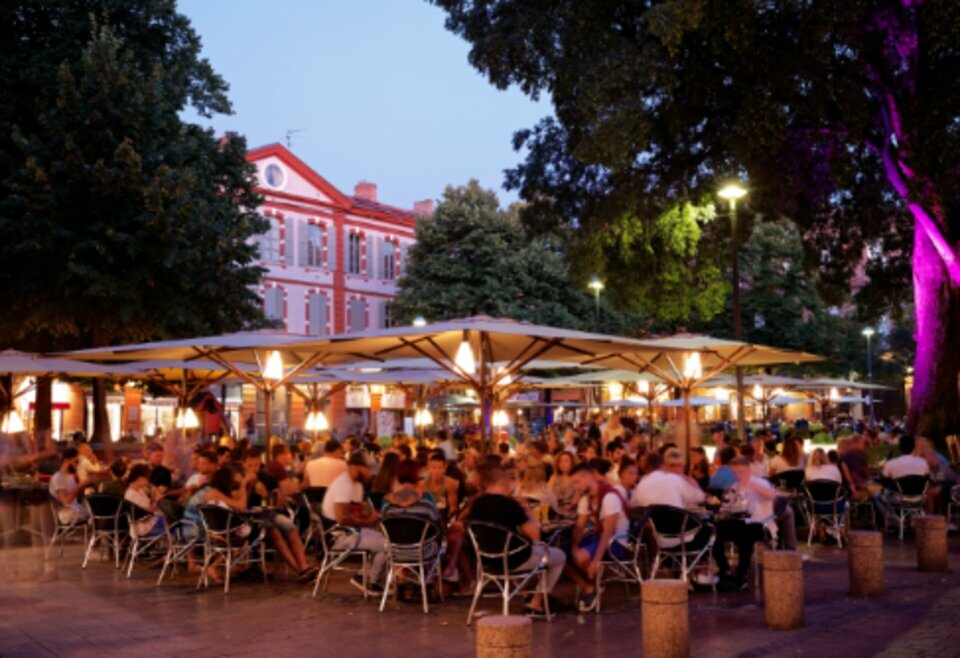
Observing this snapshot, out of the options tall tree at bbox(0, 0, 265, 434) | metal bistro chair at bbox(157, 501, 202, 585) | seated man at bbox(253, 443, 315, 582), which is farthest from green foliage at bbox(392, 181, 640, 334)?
metal bistro chair at bbox(157, 501, 202, 585)

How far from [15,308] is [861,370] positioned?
173 ft

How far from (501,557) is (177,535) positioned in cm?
449

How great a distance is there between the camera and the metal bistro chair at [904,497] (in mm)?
14359

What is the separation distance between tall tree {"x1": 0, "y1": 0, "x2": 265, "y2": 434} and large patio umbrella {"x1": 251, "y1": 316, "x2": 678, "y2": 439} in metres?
10.6

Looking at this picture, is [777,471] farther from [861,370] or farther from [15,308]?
[861,370]

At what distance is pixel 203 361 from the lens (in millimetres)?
18203

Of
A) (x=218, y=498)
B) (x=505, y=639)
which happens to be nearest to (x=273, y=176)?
(x=218, y=498)

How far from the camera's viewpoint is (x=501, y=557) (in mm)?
8688

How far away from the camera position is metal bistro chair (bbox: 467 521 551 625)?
8570 millimetres

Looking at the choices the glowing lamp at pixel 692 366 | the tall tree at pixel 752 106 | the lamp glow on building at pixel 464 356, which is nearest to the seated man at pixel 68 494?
the lamp glow on building at pixel 464 356

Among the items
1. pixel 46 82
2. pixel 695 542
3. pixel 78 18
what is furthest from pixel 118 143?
pixel 695 542

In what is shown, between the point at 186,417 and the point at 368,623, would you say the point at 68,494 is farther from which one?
the point at 186,417

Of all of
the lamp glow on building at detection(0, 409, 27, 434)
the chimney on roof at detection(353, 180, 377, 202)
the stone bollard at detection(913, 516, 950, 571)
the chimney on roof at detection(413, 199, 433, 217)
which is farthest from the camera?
the chimney on roof at detection(413, 199, 433, 217)

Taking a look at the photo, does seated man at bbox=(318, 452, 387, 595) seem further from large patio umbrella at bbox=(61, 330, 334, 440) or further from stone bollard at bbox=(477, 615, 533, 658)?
stone bollard at bbox=(477, 615, 533, 658)
